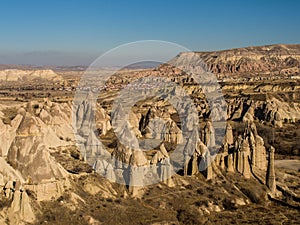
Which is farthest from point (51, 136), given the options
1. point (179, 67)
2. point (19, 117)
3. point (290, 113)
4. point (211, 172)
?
point (179, 67)

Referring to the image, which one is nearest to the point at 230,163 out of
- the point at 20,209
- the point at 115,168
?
the point at 115,168

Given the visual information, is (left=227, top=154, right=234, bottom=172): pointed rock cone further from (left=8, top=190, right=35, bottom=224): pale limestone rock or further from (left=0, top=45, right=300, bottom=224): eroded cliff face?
(left=8, top=190, right=35, bottom=224): pale limestone rock

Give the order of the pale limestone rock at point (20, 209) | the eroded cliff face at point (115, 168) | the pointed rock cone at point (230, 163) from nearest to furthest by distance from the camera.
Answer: the pale limestone rock at point (20, 209) < the eroded cliff face at point (115, 168) < the pointed rock cone at point (230, 163)

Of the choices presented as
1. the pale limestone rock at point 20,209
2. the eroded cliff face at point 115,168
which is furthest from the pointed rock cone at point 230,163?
the pale limestone rock at point 20,209

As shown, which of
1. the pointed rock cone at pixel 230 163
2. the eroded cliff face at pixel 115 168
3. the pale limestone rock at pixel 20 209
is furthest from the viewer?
the pointed rock cone at pixel 230 163

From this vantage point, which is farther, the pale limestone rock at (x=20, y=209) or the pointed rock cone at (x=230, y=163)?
the pointed rock cone at (x=230, y=163)

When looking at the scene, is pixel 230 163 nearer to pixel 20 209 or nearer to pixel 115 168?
pixel 115 168

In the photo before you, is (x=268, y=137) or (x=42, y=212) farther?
(x=268, y=137)

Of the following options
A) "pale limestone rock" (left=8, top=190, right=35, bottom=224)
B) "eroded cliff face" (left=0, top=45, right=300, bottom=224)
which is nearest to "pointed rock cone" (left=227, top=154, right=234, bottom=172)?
"eroded cliff face" (left=0, top=45, right=300, bottom=224)

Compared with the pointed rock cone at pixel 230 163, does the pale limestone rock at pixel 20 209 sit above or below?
above

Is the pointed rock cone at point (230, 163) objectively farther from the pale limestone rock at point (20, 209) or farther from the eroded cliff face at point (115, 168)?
the pale limestone rock at point (20, 209)

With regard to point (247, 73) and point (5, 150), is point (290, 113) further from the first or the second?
point (247, 73)
